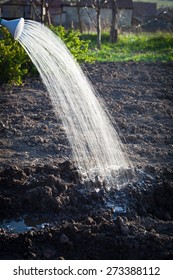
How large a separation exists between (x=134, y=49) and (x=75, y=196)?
32.9 feet

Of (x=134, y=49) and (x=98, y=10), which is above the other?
(x=98, y=10)

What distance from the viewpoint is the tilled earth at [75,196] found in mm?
3332

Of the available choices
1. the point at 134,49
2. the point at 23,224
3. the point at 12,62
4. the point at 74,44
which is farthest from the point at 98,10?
the point at 23,224

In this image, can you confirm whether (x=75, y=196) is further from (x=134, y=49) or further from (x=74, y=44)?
(x=134, y=49)

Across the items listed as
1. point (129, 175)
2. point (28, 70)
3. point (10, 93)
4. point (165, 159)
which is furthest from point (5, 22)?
point (28, 70)

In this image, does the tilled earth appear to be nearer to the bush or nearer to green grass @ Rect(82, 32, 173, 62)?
the bush

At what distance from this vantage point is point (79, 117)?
635cm

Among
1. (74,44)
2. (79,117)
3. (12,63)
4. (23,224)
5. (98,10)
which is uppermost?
(98,10)

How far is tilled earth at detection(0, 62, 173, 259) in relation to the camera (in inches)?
131

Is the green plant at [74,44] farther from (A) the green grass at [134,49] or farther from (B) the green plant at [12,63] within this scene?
(A) the green grass at [134,49]

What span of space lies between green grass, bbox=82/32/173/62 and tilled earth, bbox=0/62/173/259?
16.4 feet

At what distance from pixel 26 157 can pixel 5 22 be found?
60.1 inches

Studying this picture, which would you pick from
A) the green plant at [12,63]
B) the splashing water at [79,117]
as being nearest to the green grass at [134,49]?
the green plant at [12,63]
